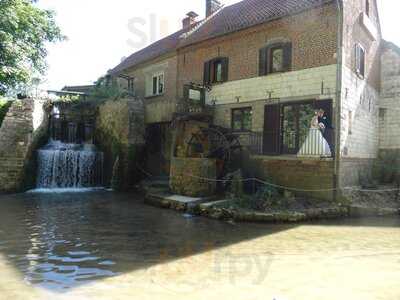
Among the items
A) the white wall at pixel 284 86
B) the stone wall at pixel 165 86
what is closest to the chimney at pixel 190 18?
the stone wall at pixel 165 86

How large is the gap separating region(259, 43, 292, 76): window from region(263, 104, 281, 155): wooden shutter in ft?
4.64

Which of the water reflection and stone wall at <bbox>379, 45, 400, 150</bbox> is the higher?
stone wall at <bbox>379, 45, 400, 150</bbox>

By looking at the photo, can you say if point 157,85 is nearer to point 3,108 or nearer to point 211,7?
point 211,7

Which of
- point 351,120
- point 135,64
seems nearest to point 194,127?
point 351,120

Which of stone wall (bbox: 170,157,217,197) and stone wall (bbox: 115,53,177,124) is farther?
stone wall (bbox: 115,53,177,124)

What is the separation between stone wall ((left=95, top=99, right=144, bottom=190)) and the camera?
47.1 ft

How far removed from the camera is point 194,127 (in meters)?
12.5

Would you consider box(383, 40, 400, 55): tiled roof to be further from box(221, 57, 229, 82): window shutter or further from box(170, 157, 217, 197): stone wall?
box(170, 157, 217, 197): stone wall

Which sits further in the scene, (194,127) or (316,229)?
(194,127)

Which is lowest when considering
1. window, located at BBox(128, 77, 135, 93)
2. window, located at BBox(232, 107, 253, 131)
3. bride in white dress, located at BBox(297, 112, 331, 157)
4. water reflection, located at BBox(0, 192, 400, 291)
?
water reflection, located at BBox(0, 192, 400, 291)

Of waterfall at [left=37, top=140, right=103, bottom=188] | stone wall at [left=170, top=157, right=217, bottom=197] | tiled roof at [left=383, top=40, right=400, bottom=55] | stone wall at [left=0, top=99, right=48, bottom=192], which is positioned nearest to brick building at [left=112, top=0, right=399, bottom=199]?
tiled roof at [left=383, top=40, right=400, bottom=55]

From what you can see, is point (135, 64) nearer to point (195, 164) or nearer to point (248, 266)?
point (195, 164)

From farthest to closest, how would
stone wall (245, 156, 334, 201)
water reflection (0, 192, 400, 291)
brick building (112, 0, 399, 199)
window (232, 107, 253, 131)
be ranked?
window (232, 107, 253, 131) → brick building (112, 0, 399, 199) → stone wall (245, 156, 334, 201) → water reflection (0, 192, 400, 291)

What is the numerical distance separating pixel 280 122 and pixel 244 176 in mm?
2291
